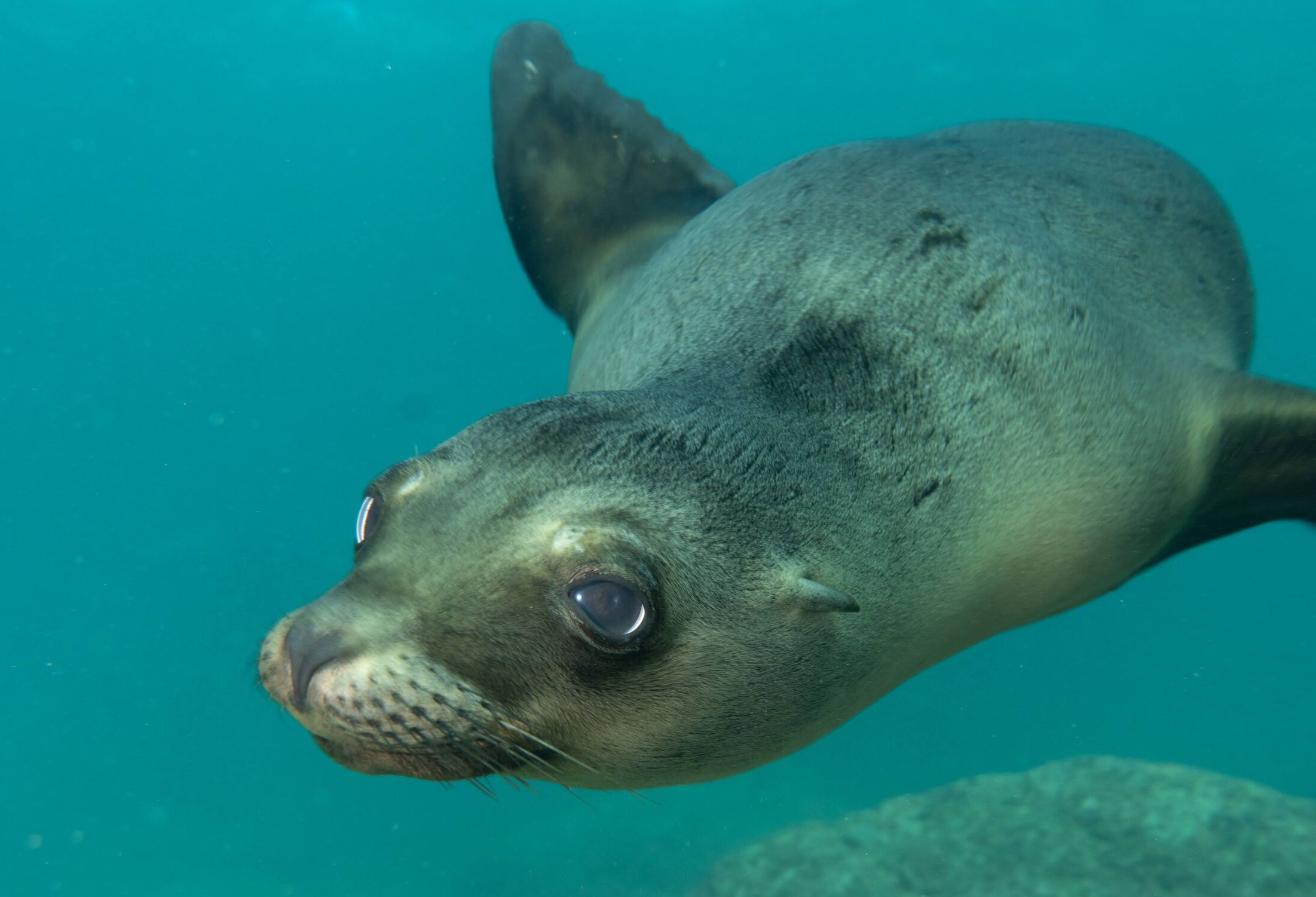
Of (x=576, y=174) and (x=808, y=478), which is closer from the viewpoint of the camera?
(x=808, y=478)

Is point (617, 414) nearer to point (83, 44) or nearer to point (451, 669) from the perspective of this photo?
point (451, 669)

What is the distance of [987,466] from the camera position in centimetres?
238

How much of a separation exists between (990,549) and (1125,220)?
1.75 metres

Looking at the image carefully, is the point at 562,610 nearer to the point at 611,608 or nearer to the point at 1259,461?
the point at 611,608

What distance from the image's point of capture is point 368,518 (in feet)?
6.36

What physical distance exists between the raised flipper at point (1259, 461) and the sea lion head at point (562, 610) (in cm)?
207

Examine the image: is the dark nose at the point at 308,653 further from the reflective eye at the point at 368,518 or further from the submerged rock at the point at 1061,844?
the submerged rock at the point at 1061,844

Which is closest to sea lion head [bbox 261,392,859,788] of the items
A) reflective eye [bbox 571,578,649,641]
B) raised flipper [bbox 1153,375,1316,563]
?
reflective eye [bbox 571,578,649,641]

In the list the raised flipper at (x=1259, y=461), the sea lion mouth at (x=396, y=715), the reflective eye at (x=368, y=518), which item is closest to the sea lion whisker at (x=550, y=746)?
the sea lion mouth at (x=396, y=715)

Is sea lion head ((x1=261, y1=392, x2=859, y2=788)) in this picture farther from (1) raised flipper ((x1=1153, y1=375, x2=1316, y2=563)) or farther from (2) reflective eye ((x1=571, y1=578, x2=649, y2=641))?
(1) raised flipper ((x1=1153, y1=375, x2=1316, y2=563))

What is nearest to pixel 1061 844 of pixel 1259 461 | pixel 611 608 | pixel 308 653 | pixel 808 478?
pixel 1259 461

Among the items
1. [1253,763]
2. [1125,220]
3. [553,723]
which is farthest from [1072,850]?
[1253,763]

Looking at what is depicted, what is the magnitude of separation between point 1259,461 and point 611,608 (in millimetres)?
2745

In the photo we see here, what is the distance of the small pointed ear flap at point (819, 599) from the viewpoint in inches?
70.4
